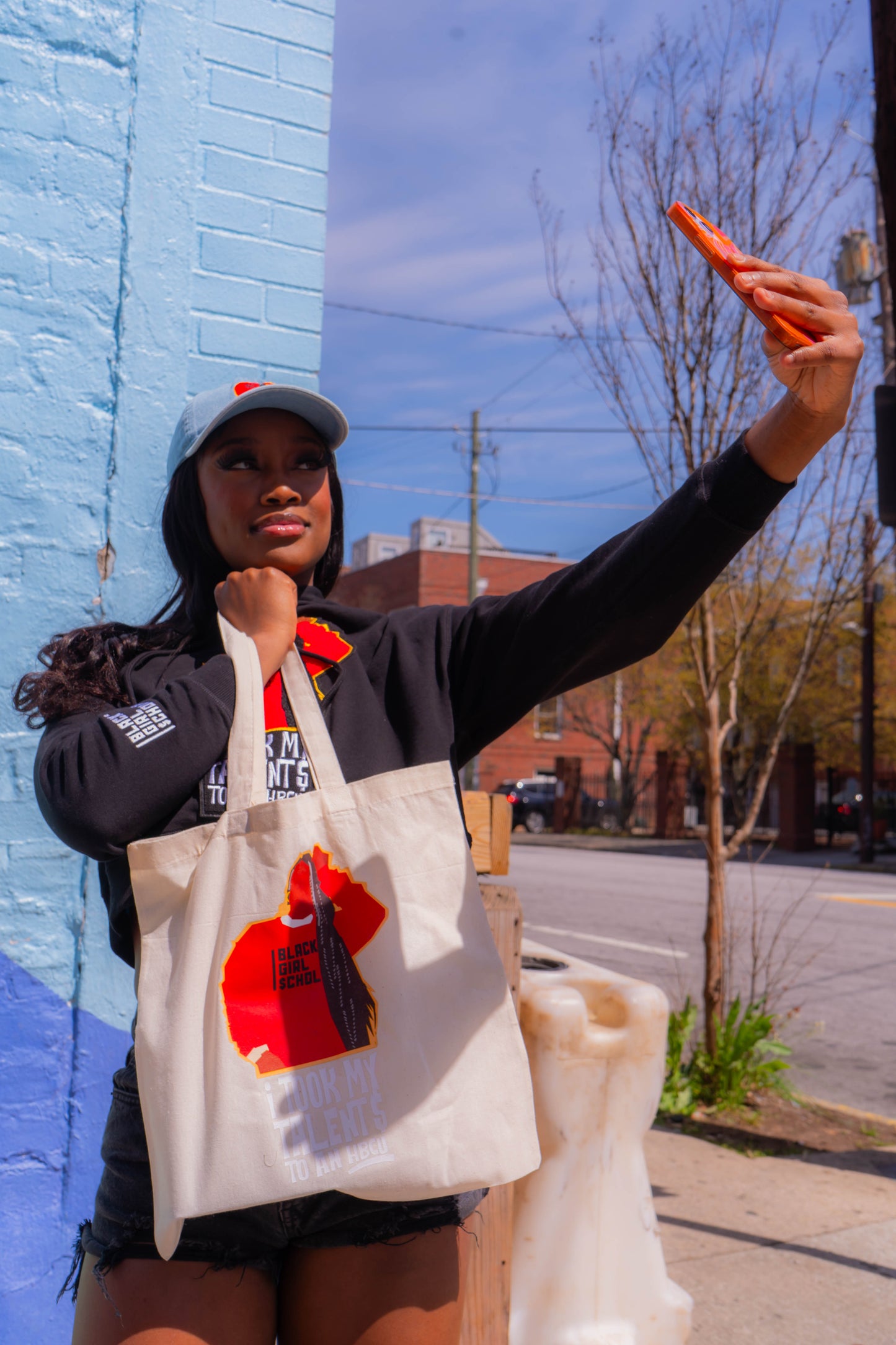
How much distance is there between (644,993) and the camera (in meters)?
2.80

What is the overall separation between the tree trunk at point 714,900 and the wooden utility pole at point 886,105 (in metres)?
2.12

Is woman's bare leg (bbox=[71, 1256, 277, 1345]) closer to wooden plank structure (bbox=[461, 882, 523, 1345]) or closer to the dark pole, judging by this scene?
wooden plank structure (bbox=[461, 882, 523, 1345])

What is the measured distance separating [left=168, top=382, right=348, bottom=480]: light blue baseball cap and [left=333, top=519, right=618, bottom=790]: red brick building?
111 ft

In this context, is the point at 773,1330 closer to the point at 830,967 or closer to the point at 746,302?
the point at 746,302

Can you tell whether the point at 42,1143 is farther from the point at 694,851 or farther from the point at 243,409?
the point at 694,851

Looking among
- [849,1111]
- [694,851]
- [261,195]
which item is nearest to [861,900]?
[849,1111]

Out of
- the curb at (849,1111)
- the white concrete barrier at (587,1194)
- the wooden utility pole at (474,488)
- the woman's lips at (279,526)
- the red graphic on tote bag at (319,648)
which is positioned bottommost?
the curb at (849,1111)

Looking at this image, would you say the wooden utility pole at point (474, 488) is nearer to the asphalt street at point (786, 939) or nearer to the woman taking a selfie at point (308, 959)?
the asphalt street at point (786, 939)

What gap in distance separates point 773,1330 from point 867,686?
769 inches

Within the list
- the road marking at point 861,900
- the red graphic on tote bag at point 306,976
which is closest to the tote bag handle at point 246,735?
the red graphic on tote bag at point 306,976

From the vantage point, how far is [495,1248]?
7.85 ft

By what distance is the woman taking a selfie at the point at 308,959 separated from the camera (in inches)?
52.4

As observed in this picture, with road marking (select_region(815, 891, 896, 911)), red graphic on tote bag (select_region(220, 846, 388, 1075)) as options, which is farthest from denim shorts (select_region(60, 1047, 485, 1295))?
road marking (select_region(815, 891, 896, 911))

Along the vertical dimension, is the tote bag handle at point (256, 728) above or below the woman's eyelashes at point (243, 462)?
below
